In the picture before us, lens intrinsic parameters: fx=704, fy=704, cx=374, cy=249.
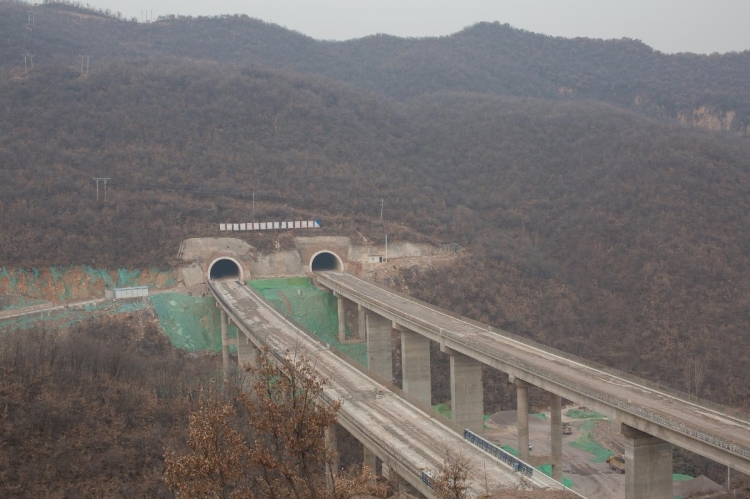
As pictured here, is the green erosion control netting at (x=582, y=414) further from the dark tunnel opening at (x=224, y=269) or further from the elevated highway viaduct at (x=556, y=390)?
the dark tunnel opening at (x=224, y=269)

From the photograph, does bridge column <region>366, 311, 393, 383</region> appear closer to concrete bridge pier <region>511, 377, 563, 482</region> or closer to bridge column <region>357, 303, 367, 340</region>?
bridge column <region>357, 303, 367, 340</region>

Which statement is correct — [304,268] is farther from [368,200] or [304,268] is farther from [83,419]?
[83,419]

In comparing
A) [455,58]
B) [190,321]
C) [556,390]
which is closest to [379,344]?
[190,321]

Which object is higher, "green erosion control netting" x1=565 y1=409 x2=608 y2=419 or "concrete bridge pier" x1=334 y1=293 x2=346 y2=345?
"concrete bridge pier" x1=334 y1=293 x2=346 y2=345

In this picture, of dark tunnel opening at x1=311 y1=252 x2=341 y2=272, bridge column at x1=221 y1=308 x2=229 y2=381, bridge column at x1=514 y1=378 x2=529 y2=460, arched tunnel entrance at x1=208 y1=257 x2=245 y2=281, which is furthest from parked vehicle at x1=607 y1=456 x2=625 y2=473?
arched tunnel entrance at x1=208 y1=257 x2=245 y2=281

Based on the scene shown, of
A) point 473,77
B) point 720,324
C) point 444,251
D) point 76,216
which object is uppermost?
point 473,77

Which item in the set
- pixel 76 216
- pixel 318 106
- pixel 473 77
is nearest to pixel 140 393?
pixel 76 216

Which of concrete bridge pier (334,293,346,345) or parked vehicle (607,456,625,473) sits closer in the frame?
parked vehicle (607,456,625,473)
